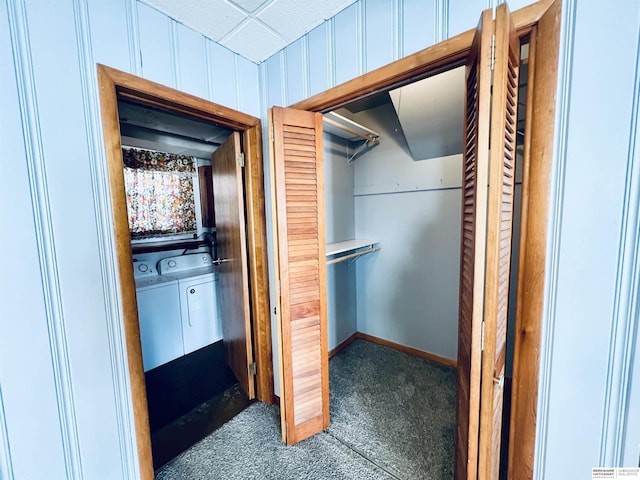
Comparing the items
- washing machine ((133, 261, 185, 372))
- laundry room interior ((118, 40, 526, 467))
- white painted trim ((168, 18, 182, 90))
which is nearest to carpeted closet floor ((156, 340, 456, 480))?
laundry room interior ((118, 40, 526, 467))

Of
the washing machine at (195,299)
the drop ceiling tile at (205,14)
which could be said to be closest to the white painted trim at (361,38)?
the drop ceiling tile at (205,14)

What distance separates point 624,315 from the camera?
0.77m

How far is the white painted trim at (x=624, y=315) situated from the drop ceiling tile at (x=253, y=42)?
149cm

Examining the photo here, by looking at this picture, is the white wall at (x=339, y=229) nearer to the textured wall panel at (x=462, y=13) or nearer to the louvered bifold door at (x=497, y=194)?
the textured wall panel at (x=462, y=13)

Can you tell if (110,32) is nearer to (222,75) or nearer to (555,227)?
(222,75)

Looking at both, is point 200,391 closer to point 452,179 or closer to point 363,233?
point 363,233

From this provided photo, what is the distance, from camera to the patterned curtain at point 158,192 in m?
2.65

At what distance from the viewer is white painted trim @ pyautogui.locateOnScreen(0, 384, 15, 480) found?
0.86 meters

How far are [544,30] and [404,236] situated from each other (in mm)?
1788

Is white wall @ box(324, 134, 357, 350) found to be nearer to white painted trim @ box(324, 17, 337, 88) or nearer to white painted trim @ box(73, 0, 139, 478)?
white painted trim @ box(324, 17, 337, 88)

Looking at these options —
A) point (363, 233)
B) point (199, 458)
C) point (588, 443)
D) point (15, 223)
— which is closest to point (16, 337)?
point (15, 223)

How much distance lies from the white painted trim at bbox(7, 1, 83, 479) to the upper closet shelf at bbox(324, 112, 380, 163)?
1439mm

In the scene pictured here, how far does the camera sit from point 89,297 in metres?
1.03

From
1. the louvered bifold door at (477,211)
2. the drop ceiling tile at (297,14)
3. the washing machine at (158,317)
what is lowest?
the washing machine at (158,317)
